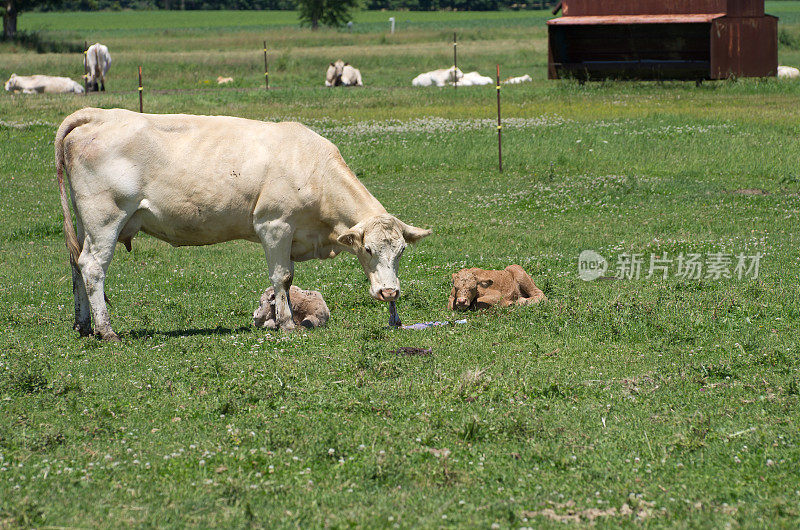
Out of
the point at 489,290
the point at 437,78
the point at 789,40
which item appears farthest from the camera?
the point at 789,40

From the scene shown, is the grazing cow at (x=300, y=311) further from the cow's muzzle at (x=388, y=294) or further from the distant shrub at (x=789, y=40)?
the distant shrub at (x=789, y=40)

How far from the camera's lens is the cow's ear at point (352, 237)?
39.3ft

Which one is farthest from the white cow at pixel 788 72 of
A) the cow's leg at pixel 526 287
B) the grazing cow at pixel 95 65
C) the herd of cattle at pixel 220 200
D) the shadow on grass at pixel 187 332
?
the shadow on grass at pixel 187 332

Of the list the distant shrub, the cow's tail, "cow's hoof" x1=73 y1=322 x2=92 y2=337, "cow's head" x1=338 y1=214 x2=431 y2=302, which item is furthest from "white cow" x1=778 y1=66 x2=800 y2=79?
"cow's hoof" x1=73 y1=322 x2=92 y2=337

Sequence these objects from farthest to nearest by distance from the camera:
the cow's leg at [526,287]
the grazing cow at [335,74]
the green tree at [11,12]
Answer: the green tree at [11,12] < the grazing cow at [335,74] < the cow's leg at [526,287]

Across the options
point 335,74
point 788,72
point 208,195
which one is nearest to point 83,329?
point 208,195

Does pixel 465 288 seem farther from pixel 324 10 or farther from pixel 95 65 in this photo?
pixel 324 10

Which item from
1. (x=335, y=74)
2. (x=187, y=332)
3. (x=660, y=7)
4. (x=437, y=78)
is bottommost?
(x=187, y=332)

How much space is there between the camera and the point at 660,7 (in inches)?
1631

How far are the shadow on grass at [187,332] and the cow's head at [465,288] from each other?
9.05 feet

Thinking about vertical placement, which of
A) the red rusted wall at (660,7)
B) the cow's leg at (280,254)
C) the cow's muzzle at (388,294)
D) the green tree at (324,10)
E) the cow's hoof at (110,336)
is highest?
the green tree at (324,10)

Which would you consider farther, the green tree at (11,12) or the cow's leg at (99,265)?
the green tree at (11,12)

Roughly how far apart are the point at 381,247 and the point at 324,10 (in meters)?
85.5

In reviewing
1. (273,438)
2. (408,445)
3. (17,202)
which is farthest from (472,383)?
(17,202)
